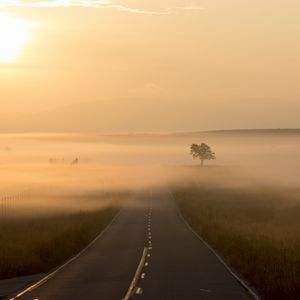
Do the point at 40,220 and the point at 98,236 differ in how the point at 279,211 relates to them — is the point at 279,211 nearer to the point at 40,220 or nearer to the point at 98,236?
the point at 40,220

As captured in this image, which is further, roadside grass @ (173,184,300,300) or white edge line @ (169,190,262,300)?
roadside grass @ (173,184,300,300)

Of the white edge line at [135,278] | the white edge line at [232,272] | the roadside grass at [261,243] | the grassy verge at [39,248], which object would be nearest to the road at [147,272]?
the white edge line at [135,278]

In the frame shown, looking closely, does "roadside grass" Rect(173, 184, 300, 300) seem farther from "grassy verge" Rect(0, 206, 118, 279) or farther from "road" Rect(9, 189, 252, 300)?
"grassy verge" Rect(0, 206, 118, 279)

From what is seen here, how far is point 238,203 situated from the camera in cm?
8838

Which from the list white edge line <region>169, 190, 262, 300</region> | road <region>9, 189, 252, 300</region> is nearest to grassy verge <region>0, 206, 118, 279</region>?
road <region>9, 189, 252, 300</region>

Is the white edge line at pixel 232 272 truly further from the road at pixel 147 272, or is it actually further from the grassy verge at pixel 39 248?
the grassy verge at pixel 39 248

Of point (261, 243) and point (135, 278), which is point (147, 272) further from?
point (261, 243)

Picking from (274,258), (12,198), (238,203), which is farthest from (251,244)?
(12,198)

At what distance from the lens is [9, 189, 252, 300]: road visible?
936 inches

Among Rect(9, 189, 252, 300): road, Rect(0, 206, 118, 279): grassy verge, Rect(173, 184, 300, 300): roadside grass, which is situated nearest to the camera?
Rect(9, 189, 252, 300): road

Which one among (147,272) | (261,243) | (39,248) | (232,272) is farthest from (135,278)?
(261,243)

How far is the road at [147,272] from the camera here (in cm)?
2378

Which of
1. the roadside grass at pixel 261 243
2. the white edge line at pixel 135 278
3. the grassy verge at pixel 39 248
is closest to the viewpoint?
the white edge line at pixel 135 278

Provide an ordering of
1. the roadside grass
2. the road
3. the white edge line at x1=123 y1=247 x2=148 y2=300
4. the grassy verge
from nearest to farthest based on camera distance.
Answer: the white edge line at x1=123 y1=247 x2=148 y2=300 → the road → the roadside grass → the grassy verge
